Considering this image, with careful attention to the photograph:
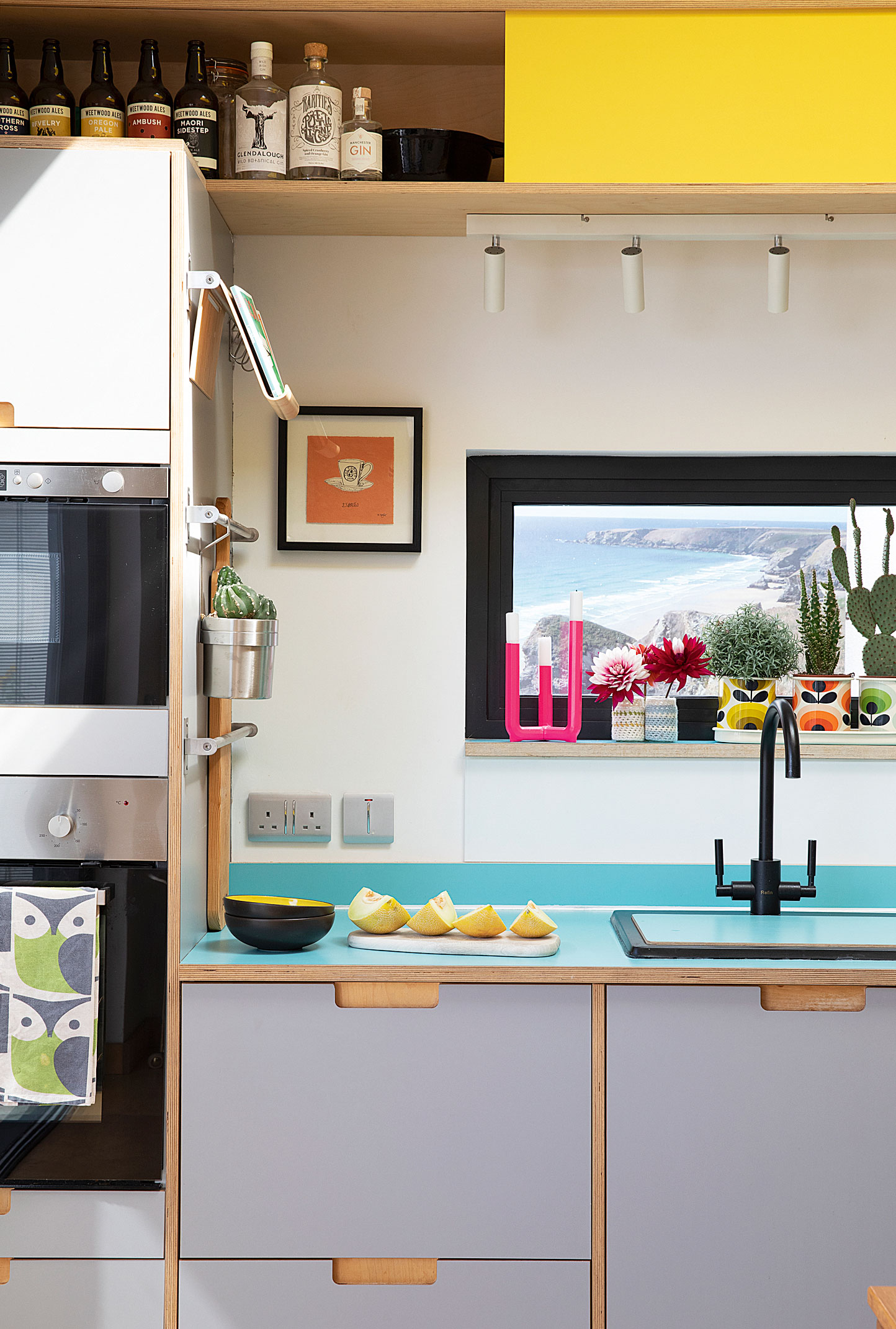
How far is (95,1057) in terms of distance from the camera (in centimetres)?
175

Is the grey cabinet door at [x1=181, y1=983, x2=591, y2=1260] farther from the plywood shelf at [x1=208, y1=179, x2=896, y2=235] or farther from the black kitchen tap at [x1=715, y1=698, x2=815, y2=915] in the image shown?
the plywood shelf at [x1=208, y1=179, x2=896, y2=235]

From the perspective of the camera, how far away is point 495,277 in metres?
2.08

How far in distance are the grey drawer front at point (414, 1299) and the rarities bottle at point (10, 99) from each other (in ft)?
6.33

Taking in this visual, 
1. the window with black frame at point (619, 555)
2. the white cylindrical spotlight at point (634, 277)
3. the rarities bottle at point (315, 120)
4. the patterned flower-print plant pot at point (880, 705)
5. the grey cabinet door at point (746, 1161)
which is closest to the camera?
the grey cabinet door at point (746, 1161)

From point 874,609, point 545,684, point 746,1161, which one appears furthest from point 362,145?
point 746,1161

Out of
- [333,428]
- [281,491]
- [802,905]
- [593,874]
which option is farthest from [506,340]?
[802,905]

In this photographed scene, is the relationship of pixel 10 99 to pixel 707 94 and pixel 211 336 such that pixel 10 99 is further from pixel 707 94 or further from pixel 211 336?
pixel 707 94

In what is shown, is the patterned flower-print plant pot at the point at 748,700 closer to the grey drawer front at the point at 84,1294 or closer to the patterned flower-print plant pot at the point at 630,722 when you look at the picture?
the patterned flower-print plant pot at the point at 630,722

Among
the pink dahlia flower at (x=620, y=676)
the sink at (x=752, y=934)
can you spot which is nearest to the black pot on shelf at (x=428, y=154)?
the pink dahlia flower at (x=620, y=676)

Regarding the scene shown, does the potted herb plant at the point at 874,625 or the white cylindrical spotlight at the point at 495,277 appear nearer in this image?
the white cylindrical spotlight at the point at 495,277

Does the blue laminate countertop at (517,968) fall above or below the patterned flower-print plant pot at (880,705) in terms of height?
below

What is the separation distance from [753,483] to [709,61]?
2.66ft

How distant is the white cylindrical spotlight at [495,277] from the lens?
6.81 ft

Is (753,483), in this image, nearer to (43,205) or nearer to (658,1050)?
(658,1050)
